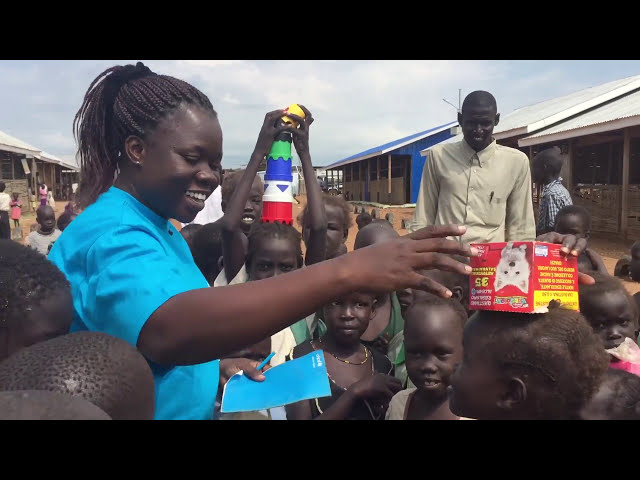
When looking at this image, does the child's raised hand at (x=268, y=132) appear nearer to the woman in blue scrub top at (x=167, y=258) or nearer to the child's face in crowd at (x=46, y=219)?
the woman in blue scrub top at (x=167, y=258)

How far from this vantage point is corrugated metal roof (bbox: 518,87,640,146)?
1119 centimetres

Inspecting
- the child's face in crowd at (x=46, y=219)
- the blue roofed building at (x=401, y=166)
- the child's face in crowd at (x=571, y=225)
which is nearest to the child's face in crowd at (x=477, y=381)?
the child's face in crowd at (x=571, y=225)

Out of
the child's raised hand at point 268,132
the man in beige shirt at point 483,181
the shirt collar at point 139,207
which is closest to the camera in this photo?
the shirt collar at point 139,207

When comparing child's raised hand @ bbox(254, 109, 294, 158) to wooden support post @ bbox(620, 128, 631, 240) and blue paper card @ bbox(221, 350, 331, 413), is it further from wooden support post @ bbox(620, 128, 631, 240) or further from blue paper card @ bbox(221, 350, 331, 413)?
wooden support post @ bbox(620, 128, 631, 240)

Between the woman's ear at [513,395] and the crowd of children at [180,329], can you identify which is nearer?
the crowd of children at [180,329]

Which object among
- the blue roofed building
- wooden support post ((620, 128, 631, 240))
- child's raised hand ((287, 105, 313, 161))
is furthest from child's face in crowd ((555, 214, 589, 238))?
the blue roofed building

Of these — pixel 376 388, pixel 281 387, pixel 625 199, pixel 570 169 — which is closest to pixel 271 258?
pixel 376 388

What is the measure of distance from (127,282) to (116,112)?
23.0 inches

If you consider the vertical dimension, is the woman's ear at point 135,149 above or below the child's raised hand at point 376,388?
above

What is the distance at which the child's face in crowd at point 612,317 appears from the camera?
105 inches

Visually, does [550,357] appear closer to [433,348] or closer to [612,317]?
[433,348]

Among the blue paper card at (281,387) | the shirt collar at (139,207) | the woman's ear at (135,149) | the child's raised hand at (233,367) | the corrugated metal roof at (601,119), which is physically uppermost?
the corrugated metal roof at (601,119)
